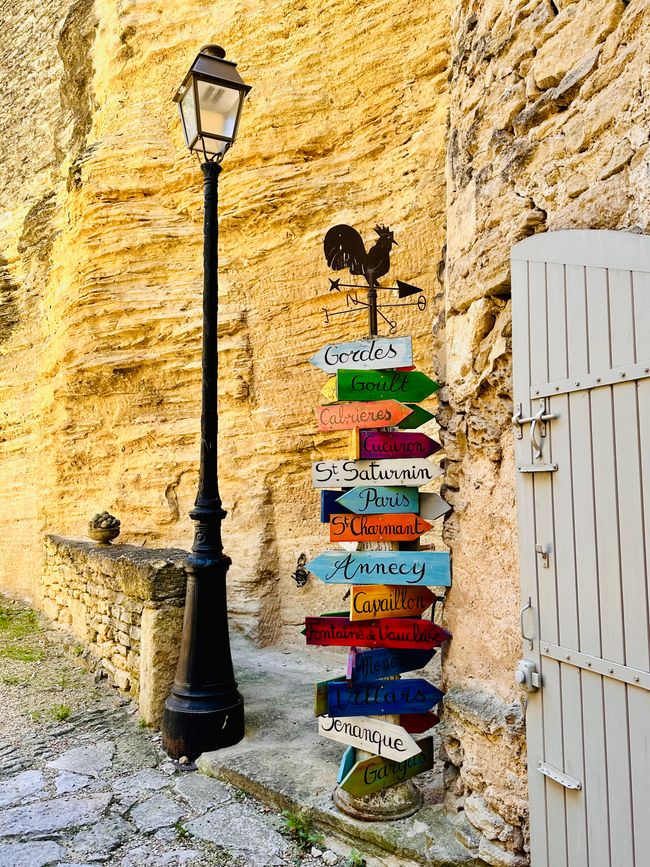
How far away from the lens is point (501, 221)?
2.69 metres

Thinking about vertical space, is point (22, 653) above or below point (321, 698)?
below

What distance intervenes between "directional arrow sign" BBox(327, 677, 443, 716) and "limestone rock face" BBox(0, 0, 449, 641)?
3348mm

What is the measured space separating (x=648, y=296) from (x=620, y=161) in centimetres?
55

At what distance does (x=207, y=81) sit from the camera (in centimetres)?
412

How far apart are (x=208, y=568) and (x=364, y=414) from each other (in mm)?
1714

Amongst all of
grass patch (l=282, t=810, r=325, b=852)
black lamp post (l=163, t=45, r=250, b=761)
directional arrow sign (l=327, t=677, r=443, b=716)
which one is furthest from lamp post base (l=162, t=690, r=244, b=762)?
directional arrow sign (l=327, t=677, r=443, b=716)

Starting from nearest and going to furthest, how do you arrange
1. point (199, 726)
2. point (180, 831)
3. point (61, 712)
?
point (180, 831), point (199, 726), point (61, 712)

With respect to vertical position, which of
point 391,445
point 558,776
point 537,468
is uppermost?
point 391,445

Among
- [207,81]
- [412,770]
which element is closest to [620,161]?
[412,770]

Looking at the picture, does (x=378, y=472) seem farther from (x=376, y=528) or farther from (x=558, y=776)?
(x=558, y=776)

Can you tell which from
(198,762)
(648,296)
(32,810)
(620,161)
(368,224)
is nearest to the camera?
(648,296)

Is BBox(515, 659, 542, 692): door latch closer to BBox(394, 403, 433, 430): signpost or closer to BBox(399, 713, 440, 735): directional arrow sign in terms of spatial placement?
BBox(399, 713, 440, 735): directional arrow sign

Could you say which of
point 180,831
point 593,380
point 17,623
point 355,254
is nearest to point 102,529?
point 17,623

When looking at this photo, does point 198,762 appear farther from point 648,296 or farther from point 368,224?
point 368,224
